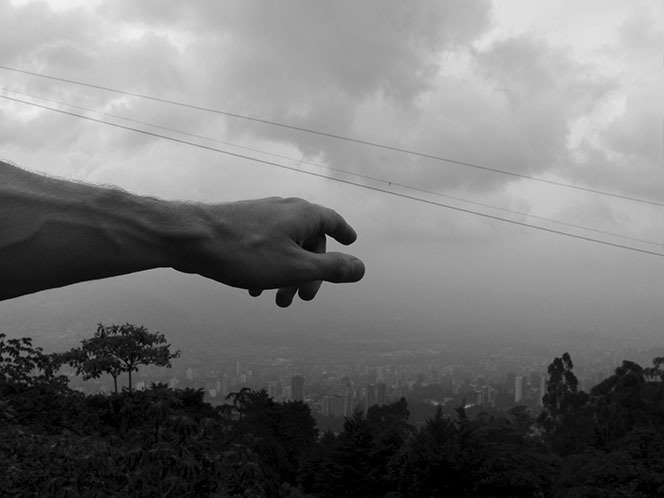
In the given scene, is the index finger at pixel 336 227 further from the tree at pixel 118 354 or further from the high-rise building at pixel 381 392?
the high-rise building at pixel 381 392

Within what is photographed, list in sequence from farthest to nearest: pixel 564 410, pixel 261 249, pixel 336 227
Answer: pixel 564 410, pixel 336 227, pixel 261 249

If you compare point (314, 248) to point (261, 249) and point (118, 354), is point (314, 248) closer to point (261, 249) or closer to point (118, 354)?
point (261, 249)

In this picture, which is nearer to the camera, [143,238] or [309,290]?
[143,238]

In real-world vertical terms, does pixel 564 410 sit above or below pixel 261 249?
above


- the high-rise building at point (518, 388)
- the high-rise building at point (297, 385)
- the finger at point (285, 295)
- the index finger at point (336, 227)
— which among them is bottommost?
the finger at point (285, 295)

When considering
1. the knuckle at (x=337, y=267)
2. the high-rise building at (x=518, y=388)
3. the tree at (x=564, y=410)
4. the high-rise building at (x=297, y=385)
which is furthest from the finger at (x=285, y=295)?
the high-rise building at (x=518, y=388)

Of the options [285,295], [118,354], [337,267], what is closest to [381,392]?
[118,354]
